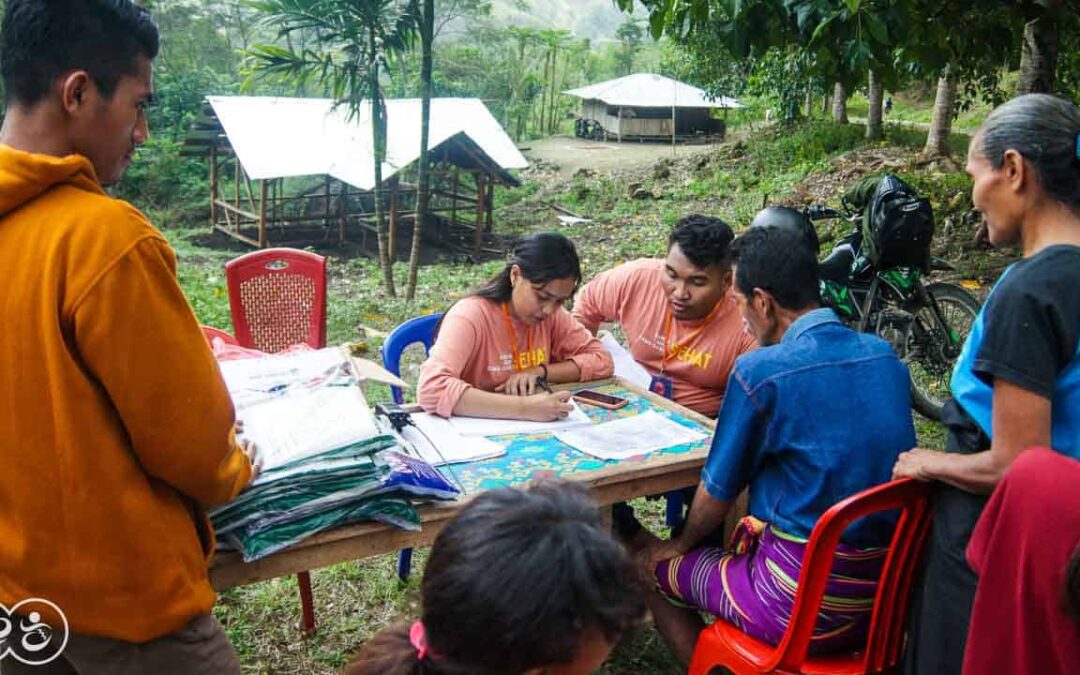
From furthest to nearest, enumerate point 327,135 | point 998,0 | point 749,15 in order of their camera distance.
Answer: point 327,135 → point 998,0 → point 749,15

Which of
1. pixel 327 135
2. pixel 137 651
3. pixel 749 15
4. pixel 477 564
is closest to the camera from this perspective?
pixel 477 564

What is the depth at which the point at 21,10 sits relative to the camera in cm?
132

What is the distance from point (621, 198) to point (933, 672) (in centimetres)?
1557

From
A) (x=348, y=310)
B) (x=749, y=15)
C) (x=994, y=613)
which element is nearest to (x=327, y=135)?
(x=348, y=310)

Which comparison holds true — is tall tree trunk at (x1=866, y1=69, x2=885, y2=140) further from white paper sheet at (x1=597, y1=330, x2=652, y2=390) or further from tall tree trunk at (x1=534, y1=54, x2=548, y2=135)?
tall tree trunk at (x1=534, y1=54, x2=548, y2=135)

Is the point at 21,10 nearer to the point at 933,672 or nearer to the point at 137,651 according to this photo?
the point at 137,651

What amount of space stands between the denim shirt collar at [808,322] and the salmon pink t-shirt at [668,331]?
3.02ft

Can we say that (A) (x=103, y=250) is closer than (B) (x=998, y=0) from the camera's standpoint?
Yes

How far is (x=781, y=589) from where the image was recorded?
80.4 inches

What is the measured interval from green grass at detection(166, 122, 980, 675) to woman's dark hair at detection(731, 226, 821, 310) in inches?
43.3

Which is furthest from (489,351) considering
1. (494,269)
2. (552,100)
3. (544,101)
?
(552,100)

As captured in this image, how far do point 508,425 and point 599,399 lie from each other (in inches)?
16.5

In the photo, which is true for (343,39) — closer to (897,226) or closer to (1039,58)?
(897,226)

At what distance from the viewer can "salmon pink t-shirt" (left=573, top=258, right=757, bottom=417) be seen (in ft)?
10.5
